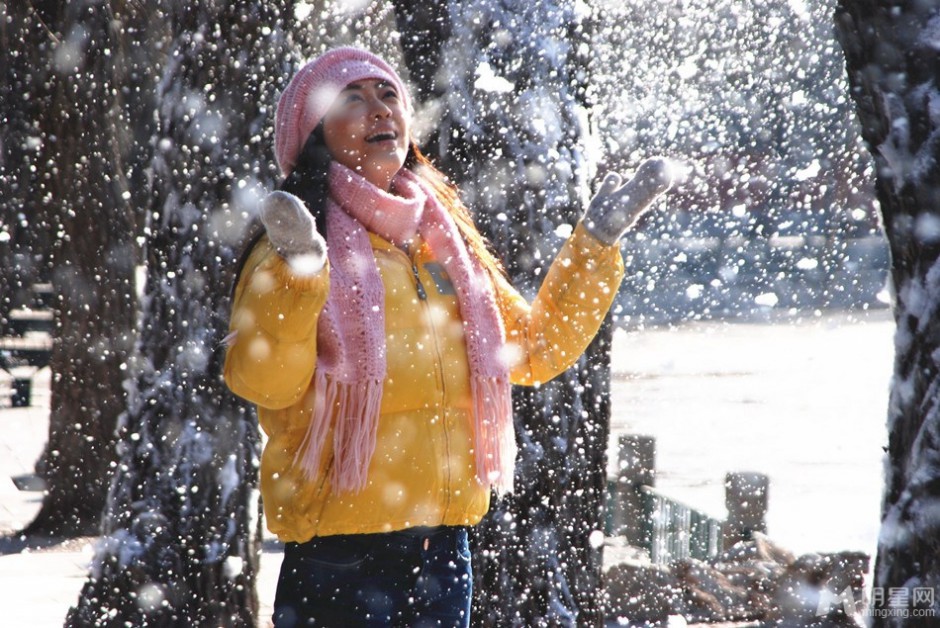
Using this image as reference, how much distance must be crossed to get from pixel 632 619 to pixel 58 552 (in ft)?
11.8

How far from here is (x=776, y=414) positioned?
14094mm

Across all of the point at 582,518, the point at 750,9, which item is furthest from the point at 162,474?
the point at 750,9

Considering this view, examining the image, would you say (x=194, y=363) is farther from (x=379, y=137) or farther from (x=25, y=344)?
(x=25, y=344)

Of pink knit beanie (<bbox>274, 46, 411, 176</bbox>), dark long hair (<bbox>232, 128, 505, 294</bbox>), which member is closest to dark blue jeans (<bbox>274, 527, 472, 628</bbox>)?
dark long hair (<bbox>232, 128, 505, 294</bbox>)

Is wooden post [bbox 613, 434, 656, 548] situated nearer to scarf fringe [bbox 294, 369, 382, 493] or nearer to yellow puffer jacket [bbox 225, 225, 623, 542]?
yellow puffer jacket [bbox 225, 225, 623, 542]

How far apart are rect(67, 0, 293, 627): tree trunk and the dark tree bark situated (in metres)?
2.88

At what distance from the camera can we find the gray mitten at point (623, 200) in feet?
9.04

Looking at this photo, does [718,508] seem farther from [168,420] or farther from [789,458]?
[168,420]

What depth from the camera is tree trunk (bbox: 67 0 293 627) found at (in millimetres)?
4680

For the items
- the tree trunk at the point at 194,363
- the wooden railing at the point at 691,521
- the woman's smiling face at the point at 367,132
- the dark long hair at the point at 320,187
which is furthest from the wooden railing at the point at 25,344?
the woman's smiling face at the point at 367,132

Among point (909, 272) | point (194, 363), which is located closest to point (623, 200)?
point (909, 272)

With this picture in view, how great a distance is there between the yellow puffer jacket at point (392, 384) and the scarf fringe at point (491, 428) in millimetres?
23

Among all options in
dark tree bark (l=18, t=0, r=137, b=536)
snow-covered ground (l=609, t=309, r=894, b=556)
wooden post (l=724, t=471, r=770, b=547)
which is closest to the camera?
dark tree bark (l=18, t=0, r=137, b=536)

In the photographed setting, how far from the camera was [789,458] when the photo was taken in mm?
11453
